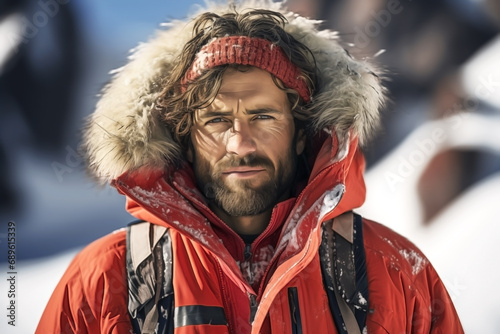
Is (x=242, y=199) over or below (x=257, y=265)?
over

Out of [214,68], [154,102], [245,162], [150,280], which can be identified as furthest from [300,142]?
[150,280]

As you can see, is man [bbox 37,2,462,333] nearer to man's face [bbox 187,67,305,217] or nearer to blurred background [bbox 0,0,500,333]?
man's face [bbox 187,67,305,217]

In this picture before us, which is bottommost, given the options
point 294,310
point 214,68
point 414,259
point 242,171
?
point 294,310

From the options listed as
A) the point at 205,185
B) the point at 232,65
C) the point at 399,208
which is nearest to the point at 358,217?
the point at 205,185

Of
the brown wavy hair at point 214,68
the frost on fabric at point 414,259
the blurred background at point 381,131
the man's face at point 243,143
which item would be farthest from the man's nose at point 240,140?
the blurred background at point 381,131

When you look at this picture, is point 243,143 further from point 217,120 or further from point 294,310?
point 294,310

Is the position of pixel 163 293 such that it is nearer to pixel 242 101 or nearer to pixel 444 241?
pixel 242 101

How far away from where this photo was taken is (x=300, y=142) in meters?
1.62

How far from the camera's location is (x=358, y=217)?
4.81 ft

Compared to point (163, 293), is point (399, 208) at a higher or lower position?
higher

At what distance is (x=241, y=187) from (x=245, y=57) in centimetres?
36

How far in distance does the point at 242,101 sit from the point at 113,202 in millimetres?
952

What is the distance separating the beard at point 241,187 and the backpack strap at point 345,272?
0.19 m

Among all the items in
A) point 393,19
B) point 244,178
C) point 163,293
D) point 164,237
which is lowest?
point 163,293
